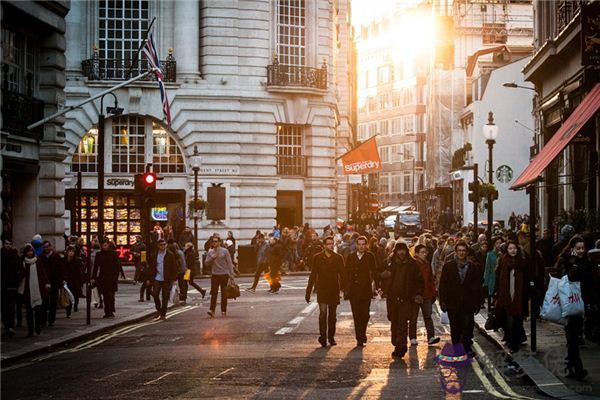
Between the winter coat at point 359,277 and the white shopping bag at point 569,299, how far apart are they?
17.2 ft

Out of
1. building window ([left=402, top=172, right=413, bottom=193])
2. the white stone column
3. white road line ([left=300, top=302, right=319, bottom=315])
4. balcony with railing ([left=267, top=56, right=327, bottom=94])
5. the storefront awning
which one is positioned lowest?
white road line ([left=300, top=302, right=319, bottom=315])

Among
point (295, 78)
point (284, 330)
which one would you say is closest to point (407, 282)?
point (284, 330)

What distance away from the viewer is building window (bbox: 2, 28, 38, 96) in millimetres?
25781

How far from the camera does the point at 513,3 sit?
8744cm

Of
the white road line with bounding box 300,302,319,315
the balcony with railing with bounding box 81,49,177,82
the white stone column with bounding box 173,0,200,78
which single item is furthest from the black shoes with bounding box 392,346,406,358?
the white stone column with bounding box 173,0,200,78

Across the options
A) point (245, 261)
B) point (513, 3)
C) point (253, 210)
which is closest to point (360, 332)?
point (245, 261)

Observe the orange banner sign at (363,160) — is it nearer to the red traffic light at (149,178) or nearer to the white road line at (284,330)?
the red traffic light at (149,178)

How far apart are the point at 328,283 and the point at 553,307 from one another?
564 cm

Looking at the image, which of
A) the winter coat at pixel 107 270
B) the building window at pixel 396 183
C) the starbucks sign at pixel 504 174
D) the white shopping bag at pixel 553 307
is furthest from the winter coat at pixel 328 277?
the building window at pixel 396 183

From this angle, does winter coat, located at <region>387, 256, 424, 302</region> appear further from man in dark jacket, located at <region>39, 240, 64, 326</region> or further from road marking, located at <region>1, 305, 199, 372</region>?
man in dark jacket, located at <region>39, 240, 64, 326</region>

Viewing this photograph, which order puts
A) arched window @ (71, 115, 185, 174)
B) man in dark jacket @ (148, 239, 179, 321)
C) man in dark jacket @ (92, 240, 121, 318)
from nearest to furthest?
man in dark jacket @ (92, 240, 121, 318)
man in dark jacket @ (148, 239, 179, 321)
arched window @ (71, 115, 185, 174)

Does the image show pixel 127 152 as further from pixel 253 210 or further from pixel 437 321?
pixel 437 321

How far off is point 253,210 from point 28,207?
22.8 metres

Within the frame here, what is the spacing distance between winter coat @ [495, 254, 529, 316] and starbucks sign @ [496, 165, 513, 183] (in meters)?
47.6
